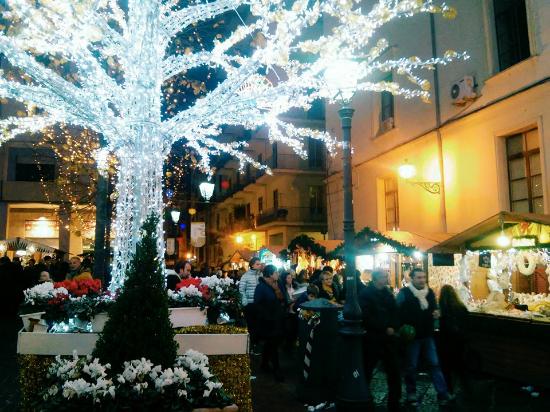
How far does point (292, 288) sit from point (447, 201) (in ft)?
16.1

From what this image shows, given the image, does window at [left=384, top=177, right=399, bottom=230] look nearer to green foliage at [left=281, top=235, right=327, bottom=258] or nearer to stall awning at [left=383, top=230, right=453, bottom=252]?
green foliage at [left=281, top=235, right=327, bottom=258]

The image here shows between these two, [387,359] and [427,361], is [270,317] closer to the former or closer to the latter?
[387,359]

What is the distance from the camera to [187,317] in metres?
5.40

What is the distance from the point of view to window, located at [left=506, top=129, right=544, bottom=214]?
1084 centimetres

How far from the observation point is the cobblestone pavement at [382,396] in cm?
643

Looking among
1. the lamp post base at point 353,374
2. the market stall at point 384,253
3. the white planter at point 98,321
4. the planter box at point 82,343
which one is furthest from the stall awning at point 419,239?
the white planter at point 98,321

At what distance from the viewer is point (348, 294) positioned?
6.64 metres

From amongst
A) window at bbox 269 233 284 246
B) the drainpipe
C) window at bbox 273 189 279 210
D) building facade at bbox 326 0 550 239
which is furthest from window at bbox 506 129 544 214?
window at bbox 269 233 284 246

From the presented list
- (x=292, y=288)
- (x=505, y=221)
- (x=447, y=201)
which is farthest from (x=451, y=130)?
(x=292, y=288)

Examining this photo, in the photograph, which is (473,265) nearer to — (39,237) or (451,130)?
(451,130)

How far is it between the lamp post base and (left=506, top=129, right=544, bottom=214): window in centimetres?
655

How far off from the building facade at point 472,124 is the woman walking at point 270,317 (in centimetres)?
555

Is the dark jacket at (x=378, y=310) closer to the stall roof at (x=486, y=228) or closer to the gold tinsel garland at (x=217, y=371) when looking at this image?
the gold tinsel garland at (x=217, y=371)

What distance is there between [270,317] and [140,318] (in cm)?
480
